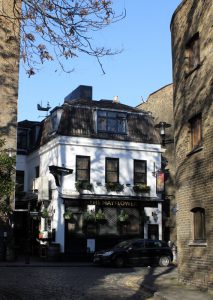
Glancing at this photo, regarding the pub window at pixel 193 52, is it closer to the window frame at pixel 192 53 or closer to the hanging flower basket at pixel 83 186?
the window frame at pixel 192 53

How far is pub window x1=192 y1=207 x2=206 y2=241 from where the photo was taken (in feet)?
51.0

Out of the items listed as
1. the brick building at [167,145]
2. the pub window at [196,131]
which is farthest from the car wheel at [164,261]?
the pub window at [196,131]

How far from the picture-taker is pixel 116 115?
33062 mm

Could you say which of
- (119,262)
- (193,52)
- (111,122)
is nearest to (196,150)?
(193,52)

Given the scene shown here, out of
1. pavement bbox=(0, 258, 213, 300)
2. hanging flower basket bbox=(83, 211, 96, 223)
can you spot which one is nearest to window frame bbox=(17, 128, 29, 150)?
hanging flower basket bbox=(83, 211, 96, 223)

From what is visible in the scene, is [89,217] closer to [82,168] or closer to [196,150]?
[82,168]

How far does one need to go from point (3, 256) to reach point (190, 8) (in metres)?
17.7

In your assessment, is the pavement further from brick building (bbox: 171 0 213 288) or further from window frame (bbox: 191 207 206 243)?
window frame (bbox: 191 207 206 243)

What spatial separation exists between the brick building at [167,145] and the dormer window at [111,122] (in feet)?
14.3

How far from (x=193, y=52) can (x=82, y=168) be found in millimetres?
15655

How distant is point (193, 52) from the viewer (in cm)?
1705

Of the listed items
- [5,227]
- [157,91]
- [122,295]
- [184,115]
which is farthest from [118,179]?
[122,295]

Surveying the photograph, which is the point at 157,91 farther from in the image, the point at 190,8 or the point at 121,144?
the point at 190,8

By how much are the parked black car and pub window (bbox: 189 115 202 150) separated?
1071 cm
